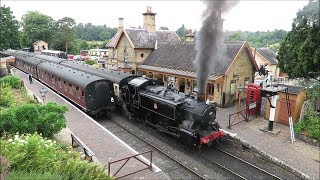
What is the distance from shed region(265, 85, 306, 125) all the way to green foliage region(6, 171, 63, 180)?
13.2 metres

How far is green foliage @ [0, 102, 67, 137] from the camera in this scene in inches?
395

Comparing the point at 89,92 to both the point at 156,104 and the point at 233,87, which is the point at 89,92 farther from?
the point at 233,87

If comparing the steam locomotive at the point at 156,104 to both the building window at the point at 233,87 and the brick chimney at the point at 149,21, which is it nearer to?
the building window at the point at 233,87

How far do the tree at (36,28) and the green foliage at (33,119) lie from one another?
60666 millimetres

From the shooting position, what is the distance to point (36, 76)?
2964cm

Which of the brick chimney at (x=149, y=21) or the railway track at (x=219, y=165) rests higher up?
the brick chimney at (x=149, y=21)

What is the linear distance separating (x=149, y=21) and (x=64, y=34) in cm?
4049

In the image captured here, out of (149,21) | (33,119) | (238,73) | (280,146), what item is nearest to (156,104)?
(33,119)

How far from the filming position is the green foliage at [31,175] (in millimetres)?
6753

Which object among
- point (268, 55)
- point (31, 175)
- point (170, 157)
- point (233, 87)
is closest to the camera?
point (31, 175)

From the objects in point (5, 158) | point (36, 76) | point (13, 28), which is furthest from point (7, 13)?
point (5, 158)

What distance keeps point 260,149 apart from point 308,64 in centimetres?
566

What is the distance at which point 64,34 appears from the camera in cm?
6259

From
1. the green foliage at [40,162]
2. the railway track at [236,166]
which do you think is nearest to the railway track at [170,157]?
the railway track at [236,166]
